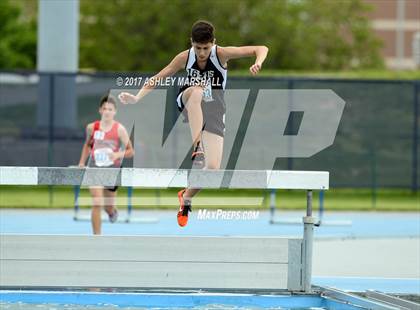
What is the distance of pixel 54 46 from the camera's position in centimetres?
2964

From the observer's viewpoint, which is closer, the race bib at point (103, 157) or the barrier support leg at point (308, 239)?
the barrier support leg at point (308, 239)

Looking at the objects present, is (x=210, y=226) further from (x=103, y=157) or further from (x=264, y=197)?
(x=264, y=197)

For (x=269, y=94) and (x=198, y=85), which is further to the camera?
(x=269, y=94)

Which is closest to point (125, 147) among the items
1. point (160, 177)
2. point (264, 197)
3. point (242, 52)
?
point (242, 52)

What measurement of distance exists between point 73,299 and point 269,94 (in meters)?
16.0

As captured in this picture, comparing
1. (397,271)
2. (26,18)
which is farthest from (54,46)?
(26,18)

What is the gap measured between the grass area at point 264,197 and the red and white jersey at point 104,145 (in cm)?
637

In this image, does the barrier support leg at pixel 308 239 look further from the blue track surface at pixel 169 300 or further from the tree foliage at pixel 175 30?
the tree foliage at pixel 175 30

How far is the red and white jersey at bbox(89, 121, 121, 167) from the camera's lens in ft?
52.7

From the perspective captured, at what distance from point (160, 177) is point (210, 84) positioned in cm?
121

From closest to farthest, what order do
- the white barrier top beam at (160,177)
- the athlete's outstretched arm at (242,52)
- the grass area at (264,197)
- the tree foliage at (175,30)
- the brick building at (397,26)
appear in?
the white barrier top beam at (160,177)
the athlete's outstretched arm at (242,52)
the grass area at (264,197)
the tree foliage at (175,30)
the brick building at (397,26)

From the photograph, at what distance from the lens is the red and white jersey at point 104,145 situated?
52.7 ft

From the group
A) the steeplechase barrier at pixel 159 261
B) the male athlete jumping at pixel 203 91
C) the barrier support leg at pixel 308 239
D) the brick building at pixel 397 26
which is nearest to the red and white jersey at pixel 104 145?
the male athlete jumping at pixel 203 91

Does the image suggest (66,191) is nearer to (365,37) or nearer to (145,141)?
(145,141)
